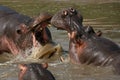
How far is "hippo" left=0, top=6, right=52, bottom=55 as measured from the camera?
352 inches

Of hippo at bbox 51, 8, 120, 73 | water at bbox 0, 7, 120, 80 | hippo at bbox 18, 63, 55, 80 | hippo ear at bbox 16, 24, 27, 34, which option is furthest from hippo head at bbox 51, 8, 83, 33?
hippo at bbox 18, 63, 55, 80

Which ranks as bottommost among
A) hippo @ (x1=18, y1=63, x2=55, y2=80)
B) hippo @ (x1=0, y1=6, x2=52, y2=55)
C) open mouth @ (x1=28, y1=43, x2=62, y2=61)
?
open mouth @ (x1=28, y1=43, x2=62, y2=61)

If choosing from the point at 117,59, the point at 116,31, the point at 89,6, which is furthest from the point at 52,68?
the point at 89,6

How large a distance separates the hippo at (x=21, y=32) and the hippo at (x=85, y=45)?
41cm

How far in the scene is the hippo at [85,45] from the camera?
25.5ft

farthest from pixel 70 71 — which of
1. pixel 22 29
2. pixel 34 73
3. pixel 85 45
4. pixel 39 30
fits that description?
pixel 34 73

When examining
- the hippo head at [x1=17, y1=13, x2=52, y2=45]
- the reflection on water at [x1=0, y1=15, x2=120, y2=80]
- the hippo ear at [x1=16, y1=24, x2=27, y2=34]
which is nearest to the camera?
the reflection on water at [x1=0, y1=15, x2=120, y2=80]

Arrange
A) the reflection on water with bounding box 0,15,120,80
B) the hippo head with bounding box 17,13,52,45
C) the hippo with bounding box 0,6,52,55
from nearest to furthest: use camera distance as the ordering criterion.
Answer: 1. the reflection on water with bounding box 0,15,120,80
2. the hippo head with bounding box 17,13,52,45
3. the hippo with bounding box 0,6,52,55

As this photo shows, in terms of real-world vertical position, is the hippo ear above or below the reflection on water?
above

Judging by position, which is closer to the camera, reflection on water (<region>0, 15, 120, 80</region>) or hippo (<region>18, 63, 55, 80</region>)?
hippo (<region>18, 63, 55, 80</region>)

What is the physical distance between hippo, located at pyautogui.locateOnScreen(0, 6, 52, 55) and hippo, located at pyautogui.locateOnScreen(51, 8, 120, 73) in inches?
16.1

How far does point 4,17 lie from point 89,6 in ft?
32.0

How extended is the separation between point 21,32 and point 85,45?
1713 mm

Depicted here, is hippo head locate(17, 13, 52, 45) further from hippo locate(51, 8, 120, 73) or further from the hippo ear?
hippo locate(51, 8, 120, 73)
